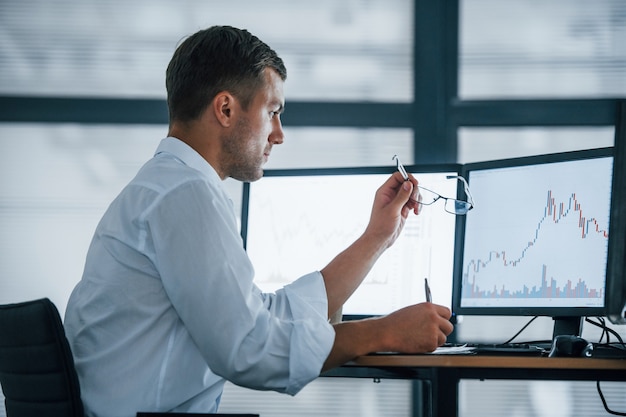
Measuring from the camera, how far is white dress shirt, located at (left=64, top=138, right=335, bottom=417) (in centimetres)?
125

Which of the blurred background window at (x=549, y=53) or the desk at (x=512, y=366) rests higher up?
the blurred background window at (x=549, y=53)

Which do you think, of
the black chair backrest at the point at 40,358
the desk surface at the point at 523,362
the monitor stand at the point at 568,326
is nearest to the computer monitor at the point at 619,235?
the desk surface at the point at 523,362

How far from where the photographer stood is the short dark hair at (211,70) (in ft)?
5.12

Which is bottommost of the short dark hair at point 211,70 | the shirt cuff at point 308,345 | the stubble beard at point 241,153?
the shirt cuff at point 308,345

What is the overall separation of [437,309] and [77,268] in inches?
71.9

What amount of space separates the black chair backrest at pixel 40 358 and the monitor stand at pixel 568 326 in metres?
1.21

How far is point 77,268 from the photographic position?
289 cm

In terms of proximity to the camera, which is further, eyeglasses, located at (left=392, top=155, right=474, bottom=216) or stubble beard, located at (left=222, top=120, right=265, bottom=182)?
eyeglasses, located at (left=392, top=155, right=474, bottom=216)

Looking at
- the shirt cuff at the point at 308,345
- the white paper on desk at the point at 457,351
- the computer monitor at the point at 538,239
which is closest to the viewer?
the shirt cuff at the point at 308,345

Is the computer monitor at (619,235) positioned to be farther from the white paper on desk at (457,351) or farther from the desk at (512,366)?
the white paper on desk at (457,351)

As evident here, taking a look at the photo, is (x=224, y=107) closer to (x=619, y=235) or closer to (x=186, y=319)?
(x=186, y=319)

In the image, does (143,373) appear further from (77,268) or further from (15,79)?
(15,79)

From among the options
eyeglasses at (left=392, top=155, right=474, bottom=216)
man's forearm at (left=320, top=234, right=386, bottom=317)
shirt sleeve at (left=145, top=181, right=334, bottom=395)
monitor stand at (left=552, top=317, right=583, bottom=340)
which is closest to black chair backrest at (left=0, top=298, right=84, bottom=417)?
shirt sleeve at (left=145, top=181, right=334, bottom=395)

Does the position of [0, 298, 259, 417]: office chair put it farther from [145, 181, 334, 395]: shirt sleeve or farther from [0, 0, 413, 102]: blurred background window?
[0, 0, 413, 102]: blurred background window
